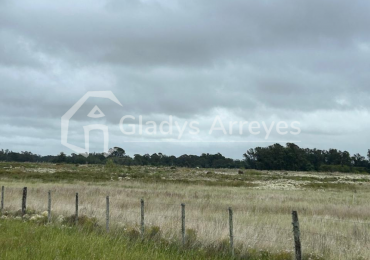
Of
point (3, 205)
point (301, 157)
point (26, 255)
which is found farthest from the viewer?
point (301, 157)

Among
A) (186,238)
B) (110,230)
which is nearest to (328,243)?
(186,238)

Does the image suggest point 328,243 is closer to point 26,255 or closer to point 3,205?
point 26,255

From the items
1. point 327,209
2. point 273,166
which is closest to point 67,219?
point 327,209

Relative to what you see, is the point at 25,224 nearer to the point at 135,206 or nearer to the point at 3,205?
the point at 3,205

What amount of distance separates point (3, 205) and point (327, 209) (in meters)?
17.3

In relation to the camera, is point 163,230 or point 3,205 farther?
point 3,205

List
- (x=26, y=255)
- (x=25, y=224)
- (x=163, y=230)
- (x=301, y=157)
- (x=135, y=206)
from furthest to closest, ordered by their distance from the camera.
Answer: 1. (x=301, y=157)
2. (x=135, y=206)
3. (x=25, y=224)
4. (x=163, y=230)
5. (x=26, y=255)

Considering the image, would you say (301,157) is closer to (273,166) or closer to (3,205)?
(273,166)

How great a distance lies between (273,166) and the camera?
154m

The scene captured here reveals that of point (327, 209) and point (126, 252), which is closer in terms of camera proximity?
point (126, 252)

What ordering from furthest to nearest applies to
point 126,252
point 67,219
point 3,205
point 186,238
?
point 3,205 < point 67,219 < point 186,238 < point 126,252

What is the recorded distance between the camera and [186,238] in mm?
11383

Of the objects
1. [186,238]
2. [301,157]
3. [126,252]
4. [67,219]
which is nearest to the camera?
[126,252]

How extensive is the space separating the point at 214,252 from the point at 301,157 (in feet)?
490
